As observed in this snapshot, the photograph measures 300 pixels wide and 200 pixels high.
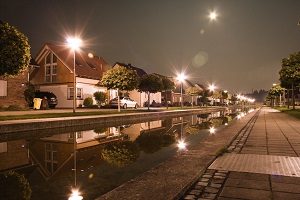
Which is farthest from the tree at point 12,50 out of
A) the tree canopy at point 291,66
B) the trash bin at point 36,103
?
the tree canopy at point 291,66

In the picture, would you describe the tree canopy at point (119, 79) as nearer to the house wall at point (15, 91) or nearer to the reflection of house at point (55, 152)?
the house wall at point (15, 91)

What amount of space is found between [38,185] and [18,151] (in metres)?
4.32

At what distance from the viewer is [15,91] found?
93.0 feet

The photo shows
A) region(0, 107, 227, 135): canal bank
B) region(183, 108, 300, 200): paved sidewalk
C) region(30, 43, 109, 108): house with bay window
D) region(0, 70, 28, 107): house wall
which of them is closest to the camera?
region(183, 108, 300, 200): paved sidewalk

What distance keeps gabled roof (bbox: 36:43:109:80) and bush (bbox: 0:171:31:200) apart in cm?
3292

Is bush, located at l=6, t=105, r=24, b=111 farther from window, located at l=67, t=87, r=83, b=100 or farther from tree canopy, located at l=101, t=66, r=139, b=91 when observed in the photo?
window, located at l=67, t=87, r=83, b=100

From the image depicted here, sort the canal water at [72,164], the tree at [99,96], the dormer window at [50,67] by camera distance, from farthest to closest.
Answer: the dormer window at [50,67] → the tree at [99,96] → the canal water at [72,164]

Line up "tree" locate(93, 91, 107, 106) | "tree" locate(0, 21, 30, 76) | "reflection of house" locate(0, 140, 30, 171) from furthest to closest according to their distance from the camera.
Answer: "tree" locate(93, 91, 107, 106)
"tree" locate(0, 21, 30, 76)
"reflection of house" locate(0, 140, 30, 171)

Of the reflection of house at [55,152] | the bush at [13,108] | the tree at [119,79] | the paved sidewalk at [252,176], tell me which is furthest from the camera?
the tree at [119,79]

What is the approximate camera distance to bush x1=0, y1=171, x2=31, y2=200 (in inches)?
197

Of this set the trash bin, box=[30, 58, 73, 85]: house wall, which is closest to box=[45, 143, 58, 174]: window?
the trash bin

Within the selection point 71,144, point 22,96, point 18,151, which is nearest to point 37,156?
point 18,151

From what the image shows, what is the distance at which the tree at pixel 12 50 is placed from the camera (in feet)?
51.3

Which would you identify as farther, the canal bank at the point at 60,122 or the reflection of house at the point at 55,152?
the canal bank at the point at 60,122
